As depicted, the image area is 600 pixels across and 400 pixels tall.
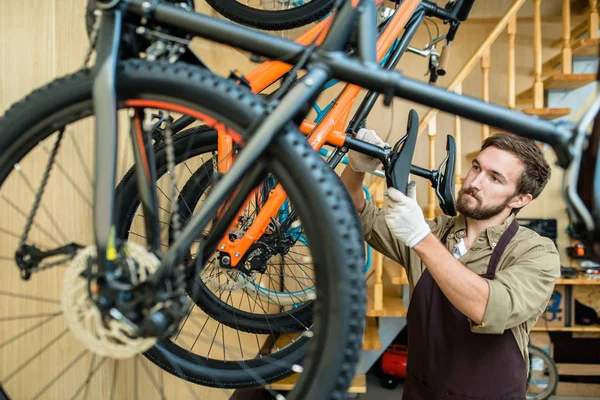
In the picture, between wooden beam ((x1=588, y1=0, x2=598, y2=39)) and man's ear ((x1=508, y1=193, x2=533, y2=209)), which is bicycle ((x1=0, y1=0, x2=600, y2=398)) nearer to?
man's ear ((x1=508, y1=193, x2=533, y2=209))

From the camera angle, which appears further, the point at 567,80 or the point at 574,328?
the point at 574,328

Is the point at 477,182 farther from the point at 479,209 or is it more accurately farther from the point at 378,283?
the point at 378,283

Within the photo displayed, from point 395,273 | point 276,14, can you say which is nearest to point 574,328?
point 395,273

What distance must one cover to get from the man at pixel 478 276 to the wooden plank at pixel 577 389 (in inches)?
87.0

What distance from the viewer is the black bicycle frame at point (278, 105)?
0.51 metres

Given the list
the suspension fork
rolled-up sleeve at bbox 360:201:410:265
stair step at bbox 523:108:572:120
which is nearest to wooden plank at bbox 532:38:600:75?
stair step at bbox 523:108:572:120

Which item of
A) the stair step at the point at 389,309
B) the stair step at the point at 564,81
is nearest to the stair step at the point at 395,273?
the stair step at the point at 389,309

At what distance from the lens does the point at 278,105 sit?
0.51 meters

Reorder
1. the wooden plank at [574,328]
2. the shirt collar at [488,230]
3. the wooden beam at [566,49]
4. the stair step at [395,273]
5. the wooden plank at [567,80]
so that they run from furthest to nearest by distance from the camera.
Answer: the wooden plank at [574,328], the wooden beam at [566,49], the wooden plank at [567,80], the stair step at [395,273], the shirt collar at [488,230]

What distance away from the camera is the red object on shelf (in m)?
2.81

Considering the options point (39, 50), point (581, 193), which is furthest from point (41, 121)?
point (581, 193)

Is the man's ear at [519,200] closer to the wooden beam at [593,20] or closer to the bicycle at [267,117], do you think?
the bicycle at [267,117]

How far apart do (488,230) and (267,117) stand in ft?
3.17

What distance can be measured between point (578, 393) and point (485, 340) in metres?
2.43
